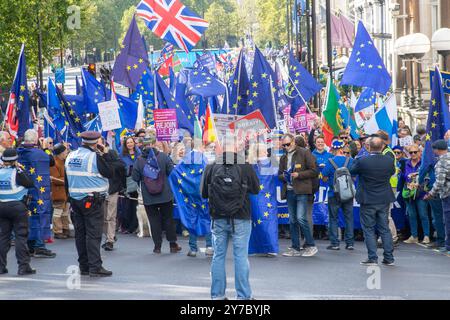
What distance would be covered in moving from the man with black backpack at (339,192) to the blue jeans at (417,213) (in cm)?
113

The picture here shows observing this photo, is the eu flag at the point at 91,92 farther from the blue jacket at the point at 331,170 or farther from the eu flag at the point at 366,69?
the blue jacket at the point at 331,170

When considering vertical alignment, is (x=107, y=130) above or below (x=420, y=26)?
below

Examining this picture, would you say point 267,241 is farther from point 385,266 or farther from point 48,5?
point 48,5

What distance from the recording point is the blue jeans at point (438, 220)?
51.5 feet

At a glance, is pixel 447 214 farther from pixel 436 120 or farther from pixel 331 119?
pixel 331 119

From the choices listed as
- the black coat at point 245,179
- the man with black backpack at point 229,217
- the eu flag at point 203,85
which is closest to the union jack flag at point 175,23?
the eu flag at point 203,85

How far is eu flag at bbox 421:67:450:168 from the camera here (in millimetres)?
15602

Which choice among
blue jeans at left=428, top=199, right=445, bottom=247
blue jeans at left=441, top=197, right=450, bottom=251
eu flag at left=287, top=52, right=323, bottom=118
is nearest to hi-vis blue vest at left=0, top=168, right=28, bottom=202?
blue jeans at left=441, top=197, right=450, bottom=251

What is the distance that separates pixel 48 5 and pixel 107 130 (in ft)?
53.1

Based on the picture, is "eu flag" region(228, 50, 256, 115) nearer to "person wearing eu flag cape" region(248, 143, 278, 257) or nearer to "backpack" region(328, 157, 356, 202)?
"backpack" region(328, 157, 356, 202)

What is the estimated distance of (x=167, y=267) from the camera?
13.9m

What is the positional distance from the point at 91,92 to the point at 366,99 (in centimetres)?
587

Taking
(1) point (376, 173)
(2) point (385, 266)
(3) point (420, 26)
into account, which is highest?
(3) point (420, 26)
